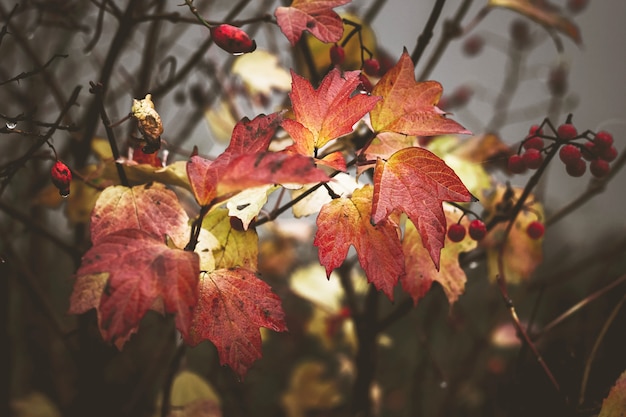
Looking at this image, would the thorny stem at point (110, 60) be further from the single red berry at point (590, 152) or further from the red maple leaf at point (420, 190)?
the single red berry at point (590, 152)

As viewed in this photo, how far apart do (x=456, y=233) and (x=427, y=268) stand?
0.19ft

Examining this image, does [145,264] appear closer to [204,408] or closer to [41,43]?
[204,408]

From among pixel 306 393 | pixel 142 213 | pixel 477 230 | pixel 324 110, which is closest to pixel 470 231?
pixel 477 230

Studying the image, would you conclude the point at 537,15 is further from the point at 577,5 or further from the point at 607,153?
the point at 577,5

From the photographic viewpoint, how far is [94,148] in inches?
30.5

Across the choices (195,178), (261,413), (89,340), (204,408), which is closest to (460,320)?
(261,413)

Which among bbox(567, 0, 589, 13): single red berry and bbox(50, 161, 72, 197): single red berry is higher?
bbox(567, 0, 589, 13): single red berry

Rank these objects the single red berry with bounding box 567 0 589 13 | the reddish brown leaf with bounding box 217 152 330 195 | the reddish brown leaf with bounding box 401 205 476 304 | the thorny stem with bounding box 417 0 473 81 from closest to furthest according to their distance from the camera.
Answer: the reddish brown leaf with bounding box 217 152 330 195 → the reddish brown leaf with bounding box 401 205 476 304 → the thorny stem with bounding box 417 0 473 81 → the single red berry with bounding box 567 0 589 13

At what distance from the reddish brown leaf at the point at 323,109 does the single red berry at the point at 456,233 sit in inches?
8.1

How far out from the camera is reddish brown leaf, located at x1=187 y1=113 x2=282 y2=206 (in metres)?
0.45

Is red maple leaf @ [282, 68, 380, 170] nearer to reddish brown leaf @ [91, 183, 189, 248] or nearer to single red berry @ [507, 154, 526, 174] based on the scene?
reddish brown leaf @ [91, 183, 189, 248]

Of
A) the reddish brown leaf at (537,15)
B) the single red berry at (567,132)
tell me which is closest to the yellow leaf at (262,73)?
the reddish brown leaf at (537,15)

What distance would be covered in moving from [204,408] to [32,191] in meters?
0.65

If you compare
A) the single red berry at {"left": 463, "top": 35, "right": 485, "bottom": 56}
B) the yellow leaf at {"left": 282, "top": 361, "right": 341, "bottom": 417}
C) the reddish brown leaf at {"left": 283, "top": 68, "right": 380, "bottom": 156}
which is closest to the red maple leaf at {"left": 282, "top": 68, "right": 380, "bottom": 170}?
the reddish brown leaf at {"left": 283, "top": 68, "right": 380, "bottom": 156}
